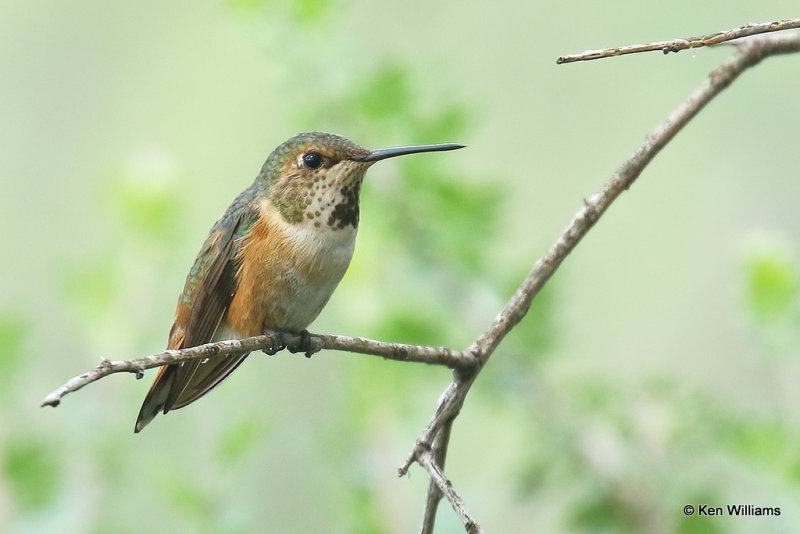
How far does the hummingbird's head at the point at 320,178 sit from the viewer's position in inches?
115

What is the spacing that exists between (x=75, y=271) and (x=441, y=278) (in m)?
1.58

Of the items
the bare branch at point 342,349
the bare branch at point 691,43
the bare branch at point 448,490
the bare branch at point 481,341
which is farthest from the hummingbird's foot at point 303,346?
the bare branch at point 691,43

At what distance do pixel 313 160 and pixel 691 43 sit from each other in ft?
4.71

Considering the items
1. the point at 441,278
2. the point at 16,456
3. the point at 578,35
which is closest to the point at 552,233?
the point at 578,35

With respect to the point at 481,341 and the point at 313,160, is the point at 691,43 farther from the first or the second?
the point at 313,160

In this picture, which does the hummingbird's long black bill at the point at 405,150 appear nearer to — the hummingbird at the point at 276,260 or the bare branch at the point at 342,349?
the hummingbird at the point at 276,260

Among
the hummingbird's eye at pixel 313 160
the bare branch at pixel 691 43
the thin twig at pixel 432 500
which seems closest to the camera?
the bare branch at pixel 691 43

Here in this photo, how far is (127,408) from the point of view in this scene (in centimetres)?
409

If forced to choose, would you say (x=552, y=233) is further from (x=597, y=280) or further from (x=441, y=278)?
(x=441, y=278)

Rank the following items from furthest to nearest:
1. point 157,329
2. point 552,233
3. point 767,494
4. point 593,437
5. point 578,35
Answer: point 578,35 < point 552,233 < point 157,329 < point 593,437 < point 767,494

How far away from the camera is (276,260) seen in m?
2.86

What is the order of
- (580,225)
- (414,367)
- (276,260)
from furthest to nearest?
(414,367)
(276,260)
(580,225)

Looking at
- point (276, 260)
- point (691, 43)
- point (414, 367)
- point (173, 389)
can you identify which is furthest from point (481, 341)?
point (414, 367)

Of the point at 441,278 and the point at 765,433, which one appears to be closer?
the point at 765,433
